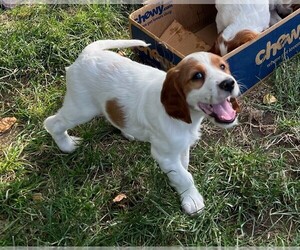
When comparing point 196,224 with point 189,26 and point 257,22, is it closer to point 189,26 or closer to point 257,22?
point 257,22

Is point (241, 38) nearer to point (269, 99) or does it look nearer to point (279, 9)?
point (269, 99)

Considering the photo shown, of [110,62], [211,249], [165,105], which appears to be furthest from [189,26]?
[211,249]

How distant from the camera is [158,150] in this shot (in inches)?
129

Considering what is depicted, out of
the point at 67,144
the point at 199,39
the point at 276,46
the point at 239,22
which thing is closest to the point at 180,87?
the point at 67,144

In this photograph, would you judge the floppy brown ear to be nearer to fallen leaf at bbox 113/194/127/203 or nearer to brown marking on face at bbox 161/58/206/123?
brown marking on face at bbox 161/58/206/123

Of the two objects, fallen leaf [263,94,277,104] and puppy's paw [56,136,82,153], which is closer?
puppy's paw [56,136,82,153]

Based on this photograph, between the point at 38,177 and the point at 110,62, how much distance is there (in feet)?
3.20

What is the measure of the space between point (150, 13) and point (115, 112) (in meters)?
1.45

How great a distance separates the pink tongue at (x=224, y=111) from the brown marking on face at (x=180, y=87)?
0.16 metres

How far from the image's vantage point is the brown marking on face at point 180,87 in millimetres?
2931

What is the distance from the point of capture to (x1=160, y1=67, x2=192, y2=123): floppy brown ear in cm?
299

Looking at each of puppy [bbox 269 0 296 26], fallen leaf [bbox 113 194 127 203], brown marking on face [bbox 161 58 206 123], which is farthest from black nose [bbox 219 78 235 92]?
puppy [bbox 269 0 296 26]

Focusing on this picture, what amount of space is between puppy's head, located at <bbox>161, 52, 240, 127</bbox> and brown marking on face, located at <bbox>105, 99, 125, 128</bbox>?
40cm

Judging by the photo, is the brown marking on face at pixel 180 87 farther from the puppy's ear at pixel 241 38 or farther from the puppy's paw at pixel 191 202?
the puppy's ear at pixel 241 38
